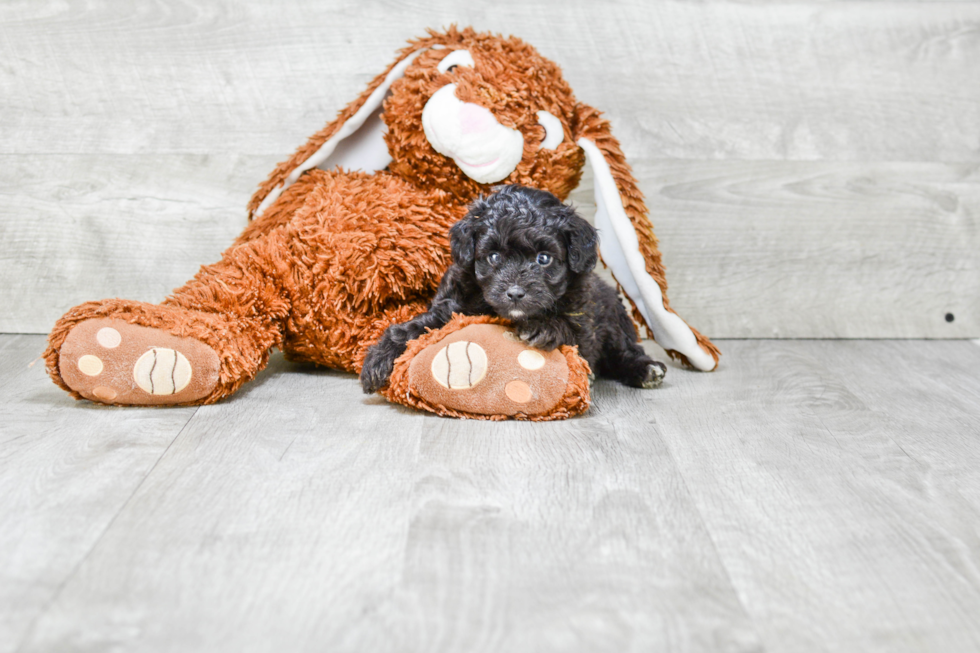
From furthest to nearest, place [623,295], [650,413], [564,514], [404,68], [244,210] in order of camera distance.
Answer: [244,210]
[623,295]
[404,68]
[650,413]
[564,514]

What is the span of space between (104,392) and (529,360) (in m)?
0.71

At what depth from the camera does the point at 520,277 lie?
138cm

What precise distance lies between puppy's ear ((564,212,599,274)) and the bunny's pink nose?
11.0 inches

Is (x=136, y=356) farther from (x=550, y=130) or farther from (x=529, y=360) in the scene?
(x=550, y=130)

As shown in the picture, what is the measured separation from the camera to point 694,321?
→ 2.14 meters

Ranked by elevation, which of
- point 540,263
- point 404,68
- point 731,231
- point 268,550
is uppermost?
point 404,68

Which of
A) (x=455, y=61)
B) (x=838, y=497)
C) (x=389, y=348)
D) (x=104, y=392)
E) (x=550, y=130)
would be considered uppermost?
(x=455, y=61)

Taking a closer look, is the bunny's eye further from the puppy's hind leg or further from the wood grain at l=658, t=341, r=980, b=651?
the wood grain at l=658, t=341, r=980, b=651

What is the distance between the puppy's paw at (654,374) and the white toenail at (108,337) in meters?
0.97

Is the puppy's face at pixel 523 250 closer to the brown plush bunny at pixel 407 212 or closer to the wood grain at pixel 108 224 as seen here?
the brown plush bunny at pixel 407 212

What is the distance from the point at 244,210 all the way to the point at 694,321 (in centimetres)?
115

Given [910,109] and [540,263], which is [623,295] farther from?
[910,109]

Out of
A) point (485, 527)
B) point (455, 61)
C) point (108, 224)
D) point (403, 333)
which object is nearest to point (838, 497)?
point (485, 527)

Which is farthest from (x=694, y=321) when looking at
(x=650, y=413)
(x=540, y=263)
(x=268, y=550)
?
(x=268, y=550)
